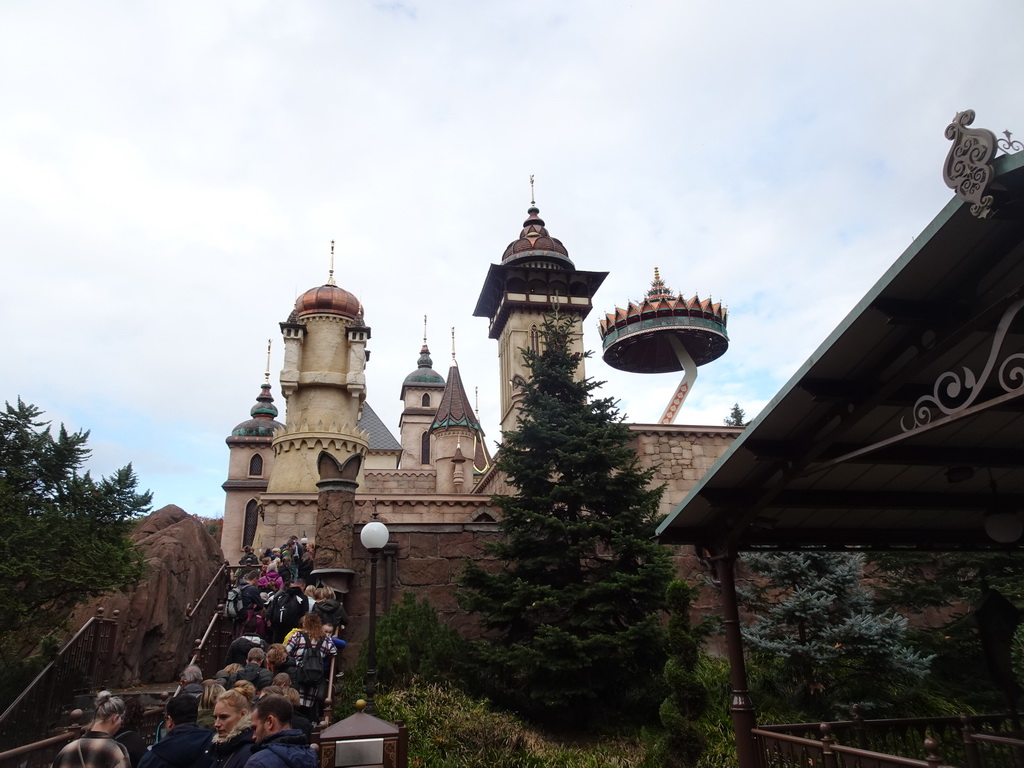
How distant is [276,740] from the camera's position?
4457 millimetres

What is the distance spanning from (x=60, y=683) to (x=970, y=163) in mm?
13085

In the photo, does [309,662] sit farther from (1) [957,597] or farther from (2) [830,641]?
(1) [957,597]

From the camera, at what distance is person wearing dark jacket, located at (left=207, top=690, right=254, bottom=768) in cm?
473

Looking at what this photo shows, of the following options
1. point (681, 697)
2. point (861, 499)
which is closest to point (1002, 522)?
point (861, 499)

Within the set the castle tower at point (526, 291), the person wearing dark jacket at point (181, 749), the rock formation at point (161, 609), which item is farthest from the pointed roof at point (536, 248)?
the person wearing dark jacket at point (181, 749)

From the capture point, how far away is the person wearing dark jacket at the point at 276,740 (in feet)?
14.0

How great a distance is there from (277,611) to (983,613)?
29.2ft

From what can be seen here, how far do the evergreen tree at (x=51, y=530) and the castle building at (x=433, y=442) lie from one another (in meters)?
3.94

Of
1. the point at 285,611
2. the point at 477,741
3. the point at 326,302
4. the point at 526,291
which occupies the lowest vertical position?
the point at 477,741

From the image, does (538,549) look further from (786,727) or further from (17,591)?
(17,591)

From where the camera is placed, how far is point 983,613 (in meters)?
7.63

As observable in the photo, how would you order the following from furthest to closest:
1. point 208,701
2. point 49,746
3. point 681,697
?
point 681,697, point 208,701, point 49,746

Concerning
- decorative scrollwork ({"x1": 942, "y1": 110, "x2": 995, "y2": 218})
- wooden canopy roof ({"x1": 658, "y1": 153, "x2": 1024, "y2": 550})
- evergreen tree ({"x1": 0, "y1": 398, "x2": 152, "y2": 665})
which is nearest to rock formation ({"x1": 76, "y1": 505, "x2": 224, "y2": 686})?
evergreen tree ({"x1": 0, "y1": 398, "x2": 152, "y2": 665})

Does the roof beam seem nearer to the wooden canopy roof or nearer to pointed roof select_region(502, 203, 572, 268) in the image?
the wooden canopy roof
